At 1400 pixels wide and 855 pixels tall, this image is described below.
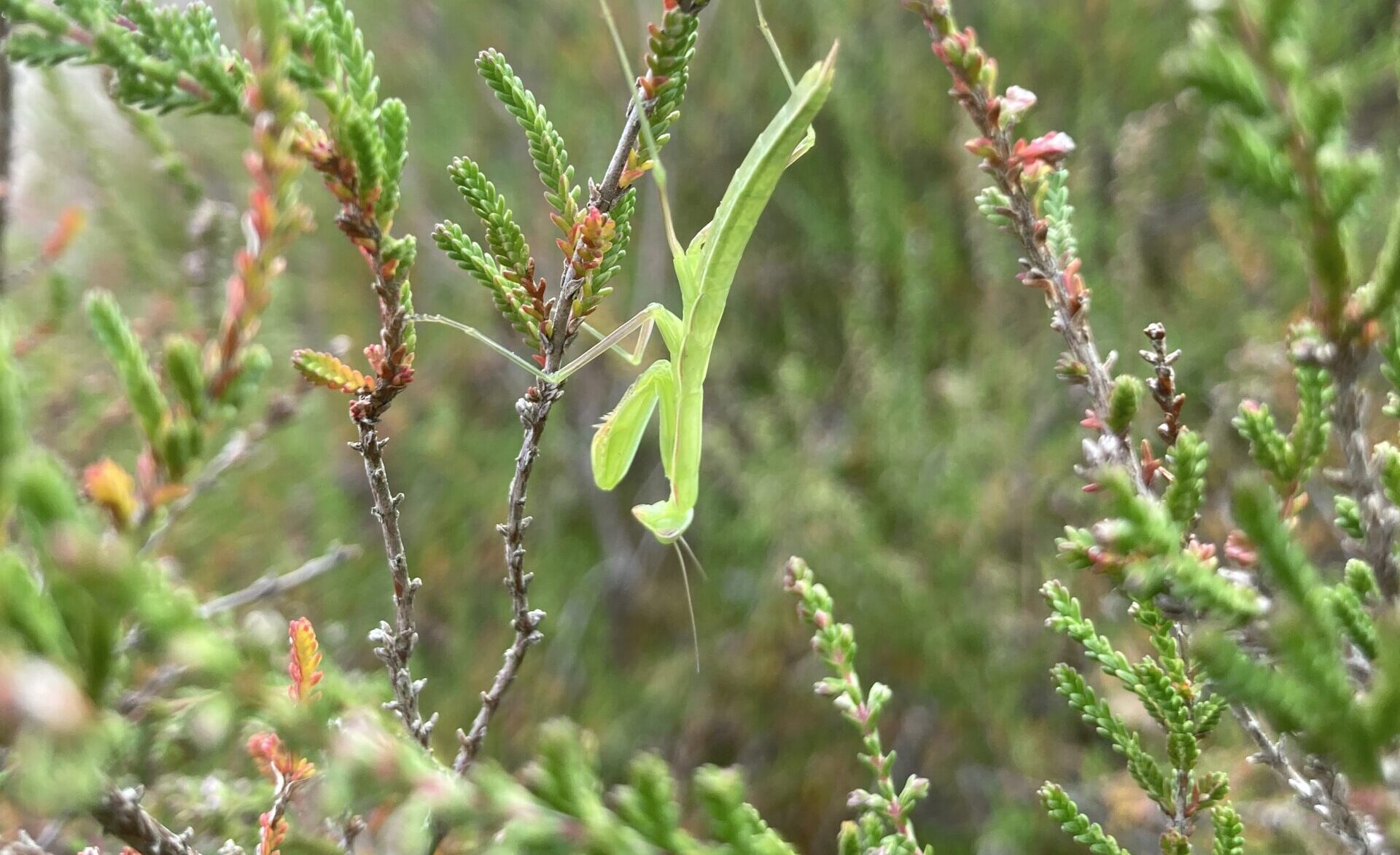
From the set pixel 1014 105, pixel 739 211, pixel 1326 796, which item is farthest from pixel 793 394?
pixel 1326 796

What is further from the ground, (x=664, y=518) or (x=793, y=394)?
(x=793, y=394)

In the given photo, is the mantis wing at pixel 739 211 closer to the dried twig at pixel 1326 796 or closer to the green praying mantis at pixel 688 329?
the green praying mantis at pixel 688 329

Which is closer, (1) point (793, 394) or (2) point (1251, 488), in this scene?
(2) point (1251, 488)

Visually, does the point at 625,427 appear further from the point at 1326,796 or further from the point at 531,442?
the point at 1326,796

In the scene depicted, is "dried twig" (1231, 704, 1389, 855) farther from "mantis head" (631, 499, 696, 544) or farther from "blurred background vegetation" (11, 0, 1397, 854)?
"blurred background vegetation" (11, 0, 1397, 854)

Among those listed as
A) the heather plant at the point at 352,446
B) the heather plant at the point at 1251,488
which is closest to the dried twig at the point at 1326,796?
the heather plant at the point at 1251,488

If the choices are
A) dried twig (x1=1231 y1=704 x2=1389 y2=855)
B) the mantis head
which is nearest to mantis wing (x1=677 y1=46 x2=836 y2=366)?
the mantis head

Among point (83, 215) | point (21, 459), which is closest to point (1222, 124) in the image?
point (21, 459)
